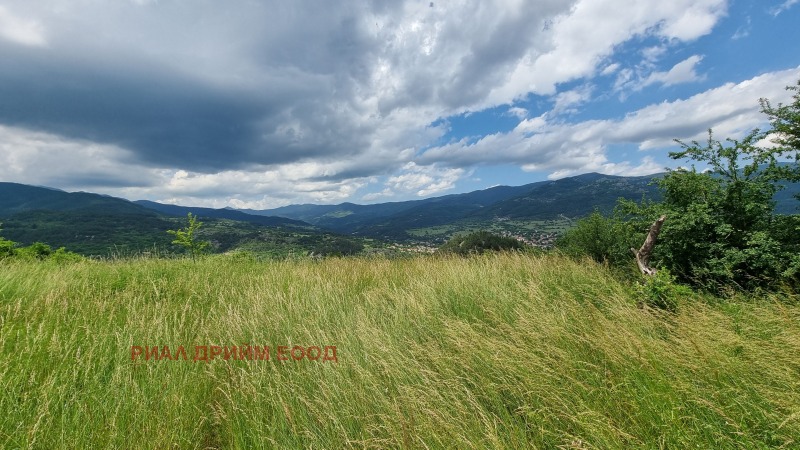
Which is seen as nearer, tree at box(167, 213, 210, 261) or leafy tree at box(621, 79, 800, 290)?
leafy tree at box(621, 79, 800, 290)

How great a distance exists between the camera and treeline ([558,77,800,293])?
23.3ft

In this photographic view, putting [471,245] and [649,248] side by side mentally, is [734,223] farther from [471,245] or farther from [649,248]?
[471,245]

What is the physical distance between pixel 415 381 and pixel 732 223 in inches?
389

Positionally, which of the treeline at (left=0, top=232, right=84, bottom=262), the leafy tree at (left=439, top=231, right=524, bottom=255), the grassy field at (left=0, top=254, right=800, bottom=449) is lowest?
the leafy tree at (left=439, top=231, right=524, bottom=255)

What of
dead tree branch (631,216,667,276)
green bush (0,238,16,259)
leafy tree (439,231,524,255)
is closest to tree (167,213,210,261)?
green bush (0,238,16,259)

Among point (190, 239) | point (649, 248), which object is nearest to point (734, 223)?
point (649, 248)

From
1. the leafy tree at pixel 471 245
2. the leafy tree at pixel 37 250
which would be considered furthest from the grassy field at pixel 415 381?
the leafy tree at pixel 37 250

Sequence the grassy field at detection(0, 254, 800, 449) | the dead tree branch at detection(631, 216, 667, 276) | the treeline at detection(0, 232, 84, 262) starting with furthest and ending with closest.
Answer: the treeline at detection(0, 232, 84, 262)
the dead tree branch at detection(631, 216, 667, 276)
the grassy field at detection(0, 254, 800, 449)

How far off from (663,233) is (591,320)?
20.1 feet

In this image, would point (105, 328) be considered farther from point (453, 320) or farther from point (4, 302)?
point (453, 320)

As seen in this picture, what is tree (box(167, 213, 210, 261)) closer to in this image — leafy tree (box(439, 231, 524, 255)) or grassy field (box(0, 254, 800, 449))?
grassy field (box(0, 254, 800, 449))

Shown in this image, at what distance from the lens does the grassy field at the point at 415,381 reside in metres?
2.64

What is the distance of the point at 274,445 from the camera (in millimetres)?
2742

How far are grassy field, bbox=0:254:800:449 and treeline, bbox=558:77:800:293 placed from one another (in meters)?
2.23
